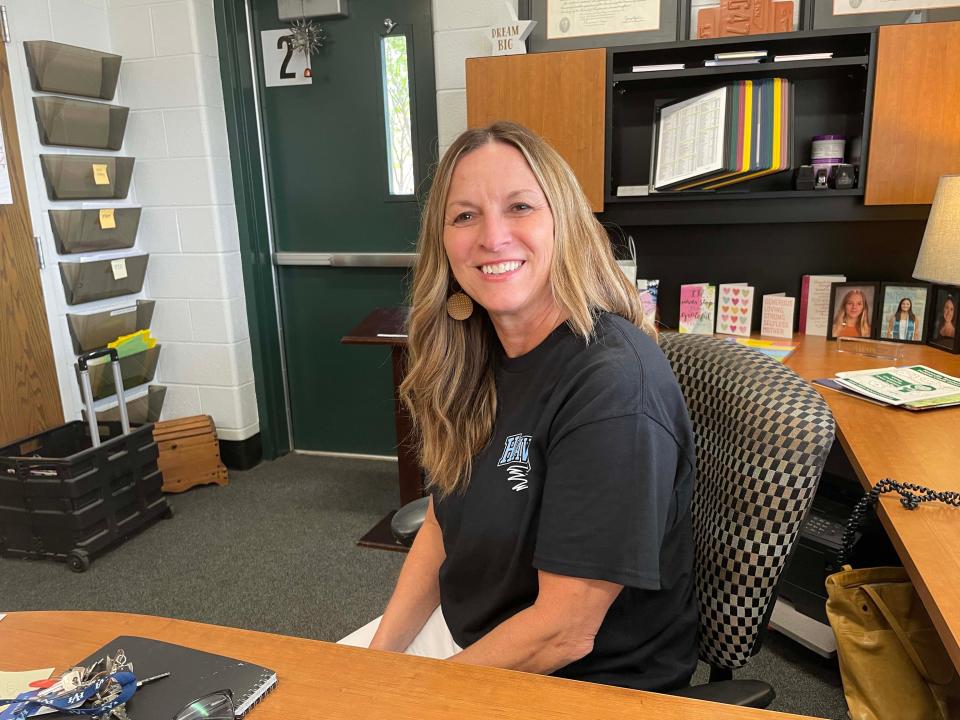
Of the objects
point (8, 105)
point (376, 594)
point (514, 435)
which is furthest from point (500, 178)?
point (8, 105)

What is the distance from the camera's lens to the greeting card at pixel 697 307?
8.66 ft

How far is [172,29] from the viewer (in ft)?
10.1

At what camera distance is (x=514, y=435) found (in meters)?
1.03

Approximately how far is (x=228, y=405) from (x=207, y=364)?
214 millimetres

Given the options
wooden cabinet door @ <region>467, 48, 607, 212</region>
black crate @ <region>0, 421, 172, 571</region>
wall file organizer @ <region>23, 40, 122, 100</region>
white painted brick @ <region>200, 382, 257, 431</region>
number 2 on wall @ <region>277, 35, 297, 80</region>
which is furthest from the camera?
white painted brick @ <region>200, 382, 257, 431</region>

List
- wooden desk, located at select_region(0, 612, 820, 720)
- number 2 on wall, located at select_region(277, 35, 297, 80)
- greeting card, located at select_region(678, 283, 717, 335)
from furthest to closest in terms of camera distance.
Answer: number 2 on wall, located at select_region(277, 35, 297, 80) < greeting card, located at select_region(678, 283, 717, 335) < wooden desk, located at select_region(0, 612, 820, 720)

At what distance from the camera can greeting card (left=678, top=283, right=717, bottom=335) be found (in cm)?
264

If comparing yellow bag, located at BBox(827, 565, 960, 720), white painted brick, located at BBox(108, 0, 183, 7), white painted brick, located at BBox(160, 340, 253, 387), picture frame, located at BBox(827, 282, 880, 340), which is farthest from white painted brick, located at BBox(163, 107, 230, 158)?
yellow bag, located at BBox(827, 565, 960, 720)

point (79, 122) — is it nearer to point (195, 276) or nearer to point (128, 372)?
point (195, 276)

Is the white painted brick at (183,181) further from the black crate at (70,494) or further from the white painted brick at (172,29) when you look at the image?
the black crate at (70,494)

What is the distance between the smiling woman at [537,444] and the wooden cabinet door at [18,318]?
7.26ft

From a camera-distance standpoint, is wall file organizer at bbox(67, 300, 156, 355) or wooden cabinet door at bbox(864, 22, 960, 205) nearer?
wooden cabinet door at bbox(864, 22, 960, 205)

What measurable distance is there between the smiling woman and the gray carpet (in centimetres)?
112

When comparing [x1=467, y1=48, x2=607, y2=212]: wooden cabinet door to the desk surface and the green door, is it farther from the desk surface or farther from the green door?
the desk surface
